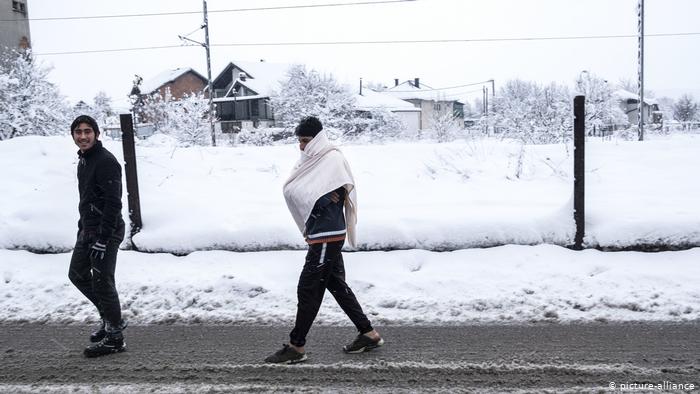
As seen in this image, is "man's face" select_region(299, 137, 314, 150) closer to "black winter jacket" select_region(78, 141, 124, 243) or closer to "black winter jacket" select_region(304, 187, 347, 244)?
"black winter jacket" select_region(304, 187, 347, 244)

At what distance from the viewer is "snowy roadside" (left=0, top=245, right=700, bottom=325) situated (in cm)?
519

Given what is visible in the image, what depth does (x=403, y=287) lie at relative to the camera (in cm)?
589

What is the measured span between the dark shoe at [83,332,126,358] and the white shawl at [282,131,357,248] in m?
1.68

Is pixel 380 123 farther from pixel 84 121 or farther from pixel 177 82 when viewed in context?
pixel 84 121

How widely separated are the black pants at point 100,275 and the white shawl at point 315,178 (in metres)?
1.47

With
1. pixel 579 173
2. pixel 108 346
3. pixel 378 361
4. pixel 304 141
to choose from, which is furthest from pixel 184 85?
pixel 378 361

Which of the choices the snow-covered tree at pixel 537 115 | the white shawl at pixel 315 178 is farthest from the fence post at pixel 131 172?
the snow-covered tree at pixel 537 115

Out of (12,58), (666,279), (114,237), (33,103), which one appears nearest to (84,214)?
(114,237)

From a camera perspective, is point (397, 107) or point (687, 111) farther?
point (687, 111)

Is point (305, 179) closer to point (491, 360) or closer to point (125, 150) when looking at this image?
point (491, 360)

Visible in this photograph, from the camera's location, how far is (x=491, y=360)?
4109 millimetres

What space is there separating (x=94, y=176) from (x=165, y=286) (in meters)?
1.97

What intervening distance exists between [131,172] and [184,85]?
62.1 metres

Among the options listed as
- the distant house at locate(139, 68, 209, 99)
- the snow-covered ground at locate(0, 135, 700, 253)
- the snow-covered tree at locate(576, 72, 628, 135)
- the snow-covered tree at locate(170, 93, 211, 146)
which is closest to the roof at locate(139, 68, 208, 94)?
the distant house at locate(139, 68, 209, 99)
